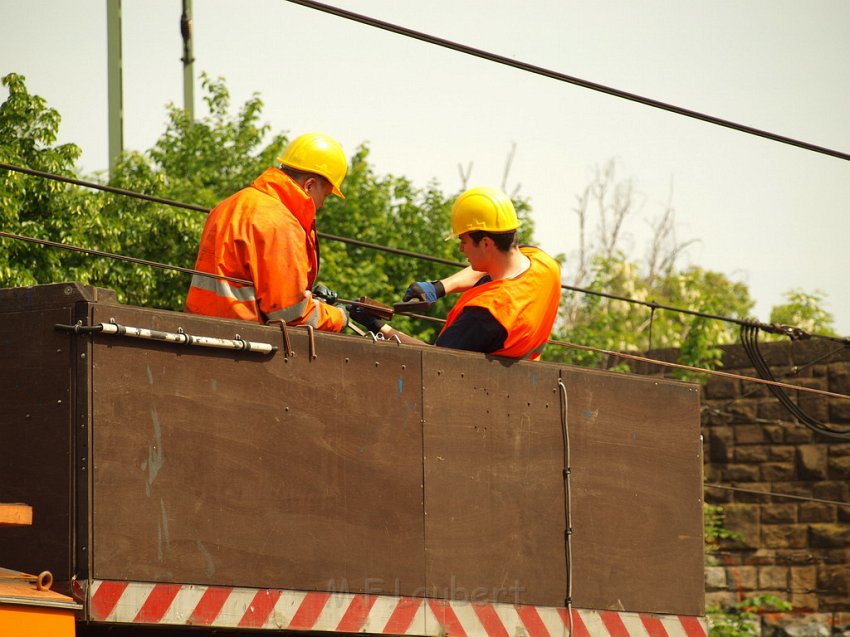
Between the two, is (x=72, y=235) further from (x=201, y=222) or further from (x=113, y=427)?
(x=113, y=427)

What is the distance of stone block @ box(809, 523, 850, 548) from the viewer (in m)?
17.4

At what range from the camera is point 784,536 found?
17.8 metres

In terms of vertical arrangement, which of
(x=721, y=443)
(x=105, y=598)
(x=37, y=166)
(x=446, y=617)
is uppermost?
(x=37, y=166)

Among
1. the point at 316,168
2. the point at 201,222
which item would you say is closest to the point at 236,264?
the point at 316,168

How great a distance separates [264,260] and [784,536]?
12.7 meters

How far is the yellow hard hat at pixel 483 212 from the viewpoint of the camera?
7.19m

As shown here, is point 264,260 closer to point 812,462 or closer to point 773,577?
point 812,462

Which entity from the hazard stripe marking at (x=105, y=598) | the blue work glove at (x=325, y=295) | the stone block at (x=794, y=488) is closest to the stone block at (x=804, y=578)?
the stone block at (x=794, y=488)

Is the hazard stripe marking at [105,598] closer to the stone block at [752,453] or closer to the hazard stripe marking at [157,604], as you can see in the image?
the hazard stripe marking at [157,604]

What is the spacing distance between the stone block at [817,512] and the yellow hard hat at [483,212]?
11338mm

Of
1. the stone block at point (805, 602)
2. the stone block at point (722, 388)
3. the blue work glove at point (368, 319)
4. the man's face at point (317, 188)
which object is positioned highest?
the stone block at point (722, 388)

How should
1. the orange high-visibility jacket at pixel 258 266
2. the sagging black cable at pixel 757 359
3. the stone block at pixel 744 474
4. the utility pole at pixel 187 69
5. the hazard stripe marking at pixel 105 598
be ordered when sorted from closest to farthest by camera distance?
1. the hazard stripe marking at pixel 105 598
2. the orange high-visibility jacket at pixel 258 266
3. the sagging black cable at pixel 757 359
4. the stone block at pixel 744 474
5. the utility pole at pixel 187 69

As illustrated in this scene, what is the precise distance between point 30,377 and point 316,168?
2.06 metres

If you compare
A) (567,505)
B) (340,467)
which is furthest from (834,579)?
(340,467)
